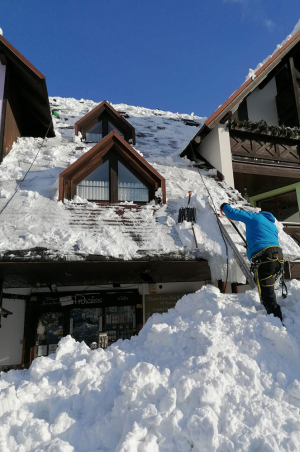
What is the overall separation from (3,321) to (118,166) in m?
5.53

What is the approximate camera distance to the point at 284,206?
12664mm

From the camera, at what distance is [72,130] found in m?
12.4

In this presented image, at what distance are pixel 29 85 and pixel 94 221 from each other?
254 inches

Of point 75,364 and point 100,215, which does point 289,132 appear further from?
point 75,364

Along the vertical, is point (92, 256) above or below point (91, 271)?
above

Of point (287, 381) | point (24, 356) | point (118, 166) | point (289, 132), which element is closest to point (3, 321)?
point (24, 356)

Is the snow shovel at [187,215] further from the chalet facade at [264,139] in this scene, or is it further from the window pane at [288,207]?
the window pane at [288,207]

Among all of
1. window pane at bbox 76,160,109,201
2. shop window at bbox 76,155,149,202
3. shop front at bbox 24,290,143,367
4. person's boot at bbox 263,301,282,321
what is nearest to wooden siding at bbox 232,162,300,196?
shop window at bbox 76,155,149,202

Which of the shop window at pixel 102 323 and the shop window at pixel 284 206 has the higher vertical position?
the shop window at pixel 284 206

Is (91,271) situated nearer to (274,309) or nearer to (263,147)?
(274,309)

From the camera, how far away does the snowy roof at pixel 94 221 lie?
617 centimetres

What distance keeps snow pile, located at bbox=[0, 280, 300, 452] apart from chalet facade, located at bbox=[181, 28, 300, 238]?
7316 mm

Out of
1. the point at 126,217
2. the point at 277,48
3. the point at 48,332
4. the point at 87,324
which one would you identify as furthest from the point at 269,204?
the point at 48,332

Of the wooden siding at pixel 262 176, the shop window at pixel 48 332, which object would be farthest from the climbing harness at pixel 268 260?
the wooden siding at pixel 262 176
